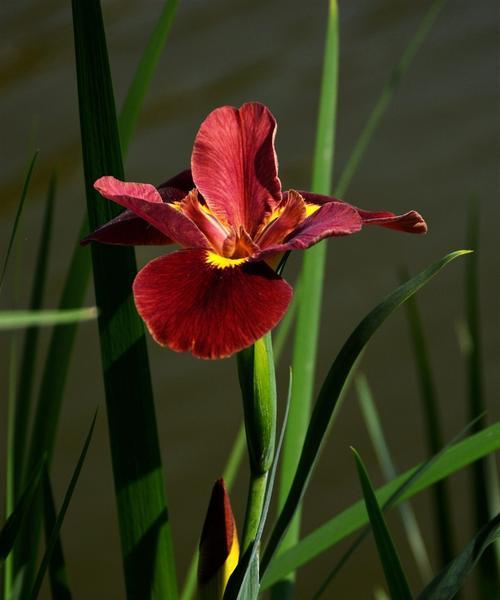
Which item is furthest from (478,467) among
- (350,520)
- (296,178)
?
(296,178)

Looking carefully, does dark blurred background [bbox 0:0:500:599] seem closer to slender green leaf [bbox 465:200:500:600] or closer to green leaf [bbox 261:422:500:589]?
slender green leaf [bbox 465:200:500:600]

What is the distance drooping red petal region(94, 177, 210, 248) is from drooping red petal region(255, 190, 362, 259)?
0.03 m

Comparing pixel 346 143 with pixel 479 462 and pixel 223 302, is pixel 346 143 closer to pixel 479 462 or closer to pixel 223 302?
pixel 479 462

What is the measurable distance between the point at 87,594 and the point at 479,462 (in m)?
0.88

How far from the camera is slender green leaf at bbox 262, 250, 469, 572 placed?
347 millimetres

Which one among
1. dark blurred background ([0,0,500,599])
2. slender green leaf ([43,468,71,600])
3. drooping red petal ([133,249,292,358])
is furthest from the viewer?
dark blurred background ([0,0,500,599])

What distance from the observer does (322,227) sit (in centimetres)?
36

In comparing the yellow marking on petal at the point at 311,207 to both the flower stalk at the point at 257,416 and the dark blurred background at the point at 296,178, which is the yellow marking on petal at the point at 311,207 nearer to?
the flower stalk at the point at 257,416

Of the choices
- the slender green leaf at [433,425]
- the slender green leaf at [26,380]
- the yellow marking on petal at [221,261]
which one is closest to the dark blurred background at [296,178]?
the slender green leaf at [433,425]

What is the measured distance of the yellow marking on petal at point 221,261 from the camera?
37 centimetres

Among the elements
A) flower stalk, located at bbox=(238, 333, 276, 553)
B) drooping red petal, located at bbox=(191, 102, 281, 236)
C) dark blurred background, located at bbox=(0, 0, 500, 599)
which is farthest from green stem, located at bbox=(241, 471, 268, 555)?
dark blurred background, located at bbox=(0, 0, 500, 599)

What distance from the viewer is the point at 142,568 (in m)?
0.41

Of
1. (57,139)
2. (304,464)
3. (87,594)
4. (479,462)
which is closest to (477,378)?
(479,462)

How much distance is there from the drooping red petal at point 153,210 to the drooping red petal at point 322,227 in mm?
28
